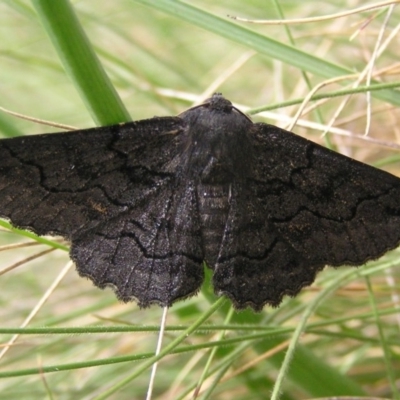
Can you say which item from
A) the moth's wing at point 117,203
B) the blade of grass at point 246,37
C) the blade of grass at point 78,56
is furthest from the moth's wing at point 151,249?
the blade of grass at point 246,37

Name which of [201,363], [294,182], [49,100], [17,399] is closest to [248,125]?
[294,182]

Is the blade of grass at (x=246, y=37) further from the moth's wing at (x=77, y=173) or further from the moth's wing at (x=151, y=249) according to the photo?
the moth's wing at (x=151, y=249)

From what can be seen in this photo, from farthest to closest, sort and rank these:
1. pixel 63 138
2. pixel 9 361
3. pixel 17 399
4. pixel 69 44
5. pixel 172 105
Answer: pixel 172 105
pixel 17 399
pixel 9 361
pixel 63 138
pixel 69 44

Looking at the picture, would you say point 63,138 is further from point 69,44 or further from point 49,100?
point 49,100

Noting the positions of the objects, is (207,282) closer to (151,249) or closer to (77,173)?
(151,249)

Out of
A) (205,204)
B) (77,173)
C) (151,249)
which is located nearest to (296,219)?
(205,204)
